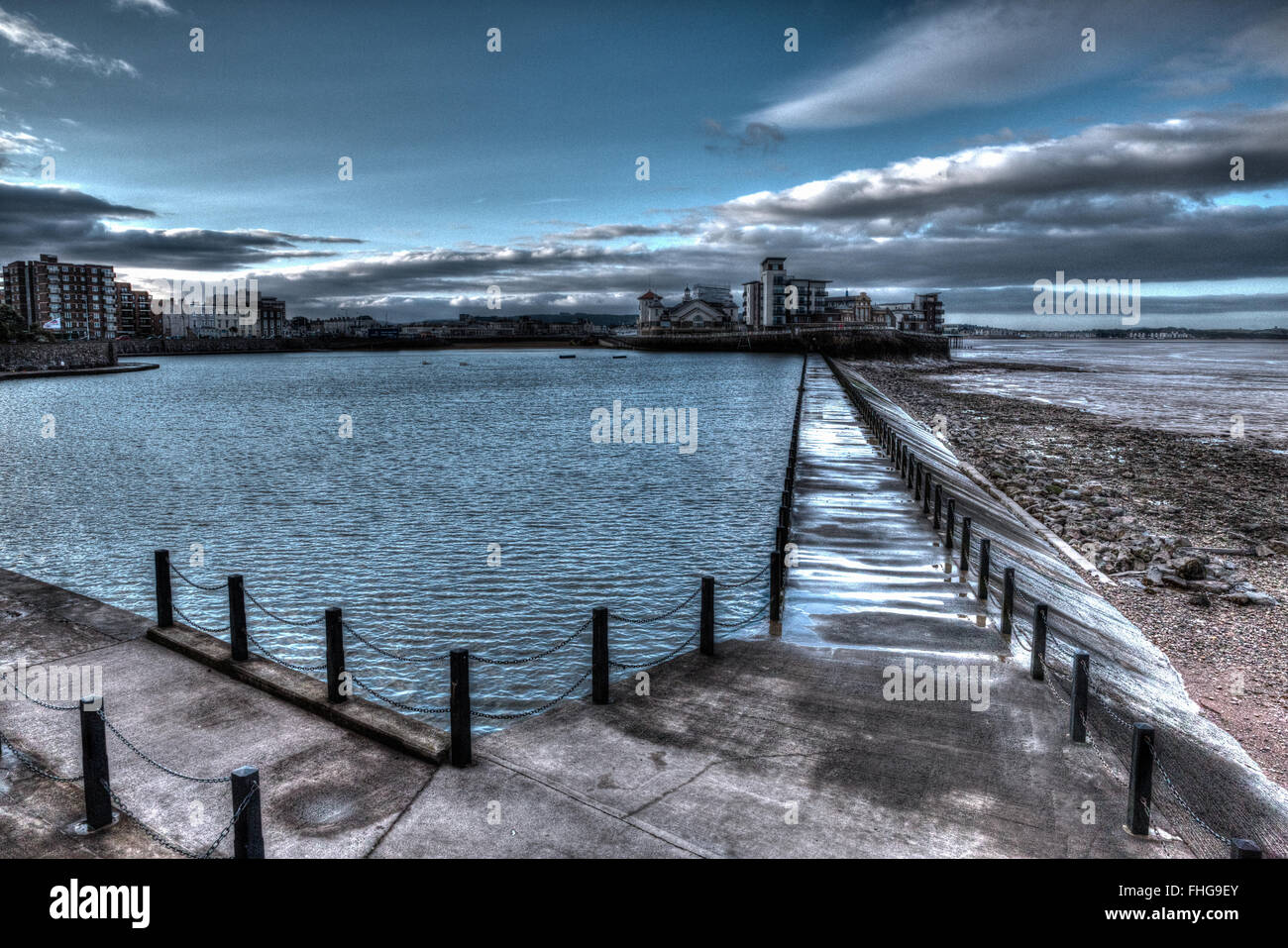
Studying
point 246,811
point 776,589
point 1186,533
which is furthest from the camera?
point 1186,533

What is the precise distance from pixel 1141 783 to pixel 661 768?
4.55 m

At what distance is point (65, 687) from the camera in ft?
35.8

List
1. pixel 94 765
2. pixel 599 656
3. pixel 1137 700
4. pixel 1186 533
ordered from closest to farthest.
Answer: pixel 94 765
pixel 599 656
pixel 1137 700
pixel 1186 533

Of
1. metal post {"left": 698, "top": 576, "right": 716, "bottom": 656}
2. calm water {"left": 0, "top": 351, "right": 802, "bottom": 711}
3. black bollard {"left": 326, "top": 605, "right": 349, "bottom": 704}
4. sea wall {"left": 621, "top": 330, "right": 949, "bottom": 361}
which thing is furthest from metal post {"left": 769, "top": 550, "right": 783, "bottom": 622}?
sea wall {"left": 621, "top": 330, "right": 949, "bottom": 361}

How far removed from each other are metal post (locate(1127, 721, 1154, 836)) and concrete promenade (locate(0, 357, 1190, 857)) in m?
0.18

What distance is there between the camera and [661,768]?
28.5ft

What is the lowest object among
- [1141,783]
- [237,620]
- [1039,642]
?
[1141,783]

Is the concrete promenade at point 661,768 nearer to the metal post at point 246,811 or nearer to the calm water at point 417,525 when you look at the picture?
the metal post at point 246,811

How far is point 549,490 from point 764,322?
171936 millimetres

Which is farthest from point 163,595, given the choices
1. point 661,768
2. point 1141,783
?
point 1141,783

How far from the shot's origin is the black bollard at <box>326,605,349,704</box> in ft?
Answer: 32.7

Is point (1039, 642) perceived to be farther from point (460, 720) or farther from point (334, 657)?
point (334, 657)

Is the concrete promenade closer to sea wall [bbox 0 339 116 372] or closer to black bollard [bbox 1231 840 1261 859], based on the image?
black bollard [bbox 1231 840 1261 859]
